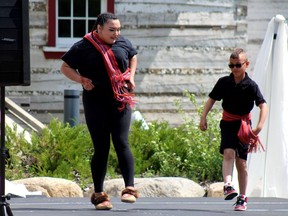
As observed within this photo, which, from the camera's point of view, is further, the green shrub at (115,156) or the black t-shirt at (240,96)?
the green shrub at (115,156)

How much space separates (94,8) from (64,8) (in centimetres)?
42

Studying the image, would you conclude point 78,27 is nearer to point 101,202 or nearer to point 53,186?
point 53,186

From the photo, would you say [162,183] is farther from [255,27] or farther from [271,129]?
[255,27]

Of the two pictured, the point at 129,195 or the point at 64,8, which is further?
the point at 64,8

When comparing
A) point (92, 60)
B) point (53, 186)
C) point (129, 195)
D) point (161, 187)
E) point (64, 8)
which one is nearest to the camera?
point (129, 195)

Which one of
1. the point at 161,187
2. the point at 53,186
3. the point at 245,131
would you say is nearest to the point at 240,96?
the point at 245,131

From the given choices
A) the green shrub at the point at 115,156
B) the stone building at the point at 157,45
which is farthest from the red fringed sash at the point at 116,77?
the stone building at the point at 157,45

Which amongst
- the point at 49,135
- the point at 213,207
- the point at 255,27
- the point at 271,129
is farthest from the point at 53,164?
the point at 255,27

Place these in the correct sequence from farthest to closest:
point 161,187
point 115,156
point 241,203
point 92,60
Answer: point 115,156
point 161,187
point 241,203
point 92,60

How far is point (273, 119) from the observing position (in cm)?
1344

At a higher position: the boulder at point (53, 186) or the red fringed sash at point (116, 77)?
the red fringed sash at point (116, 77)

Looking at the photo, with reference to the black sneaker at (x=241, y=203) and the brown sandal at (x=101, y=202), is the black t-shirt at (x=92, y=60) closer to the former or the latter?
the brown sandal at (x=101, y=202)

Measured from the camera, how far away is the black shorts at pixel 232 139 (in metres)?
11.2

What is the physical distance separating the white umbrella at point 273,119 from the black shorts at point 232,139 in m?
2.09
